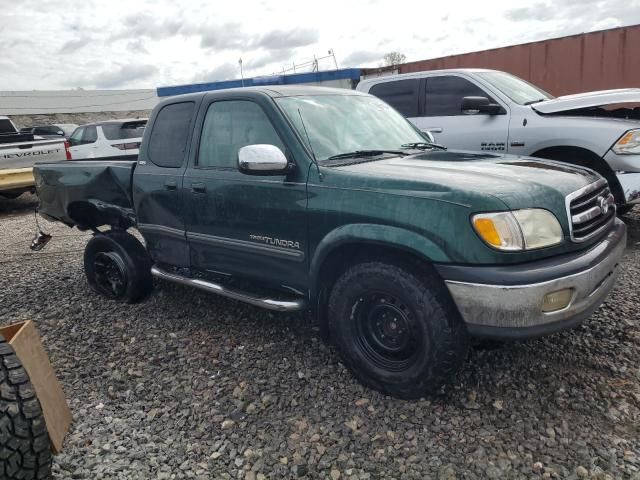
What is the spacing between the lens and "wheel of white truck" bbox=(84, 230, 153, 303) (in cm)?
430

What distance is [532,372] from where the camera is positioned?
3.00 metres

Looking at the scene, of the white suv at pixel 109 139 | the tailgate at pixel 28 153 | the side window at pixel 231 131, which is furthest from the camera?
the white suv at pixel 109 139

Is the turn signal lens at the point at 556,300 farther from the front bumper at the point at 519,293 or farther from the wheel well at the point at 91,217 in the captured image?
the wheel well at the point at 91,217

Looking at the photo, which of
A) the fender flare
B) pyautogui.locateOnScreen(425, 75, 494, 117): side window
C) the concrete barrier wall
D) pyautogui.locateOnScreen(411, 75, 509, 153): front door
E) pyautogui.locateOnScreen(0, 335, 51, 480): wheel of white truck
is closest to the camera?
pyautogui.locateOnScreen(0, 335, 51, 480): wheel of white truck

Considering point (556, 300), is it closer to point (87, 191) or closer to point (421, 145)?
point (421, 145)

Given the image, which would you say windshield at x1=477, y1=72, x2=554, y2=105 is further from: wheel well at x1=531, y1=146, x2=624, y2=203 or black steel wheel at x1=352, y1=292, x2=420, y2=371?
black steel wheel at x1=352, y1=292, x2=420, y2=371

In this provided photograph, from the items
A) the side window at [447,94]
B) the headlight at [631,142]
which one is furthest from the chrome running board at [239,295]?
the side window at [447,94]

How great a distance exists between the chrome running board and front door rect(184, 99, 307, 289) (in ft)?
0.38

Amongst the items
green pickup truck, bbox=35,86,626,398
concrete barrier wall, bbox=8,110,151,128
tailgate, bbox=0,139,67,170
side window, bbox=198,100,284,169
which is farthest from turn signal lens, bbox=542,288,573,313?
concrete barrier wall, bbox=8,110,151,128

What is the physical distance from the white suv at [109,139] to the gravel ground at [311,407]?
8058 mm

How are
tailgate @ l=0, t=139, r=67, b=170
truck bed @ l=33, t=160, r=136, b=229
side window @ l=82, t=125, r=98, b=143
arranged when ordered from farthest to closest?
side window @ l=82, t=125, r=98, b=143 < tailgate @ l=0, t=139, r=67, b=170 < truck bed @ l=33, t=160, r=136, b=229

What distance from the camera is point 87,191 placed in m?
4.48

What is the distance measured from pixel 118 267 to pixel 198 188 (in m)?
1.32

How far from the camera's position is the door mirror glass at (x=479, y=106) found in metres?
5.52
